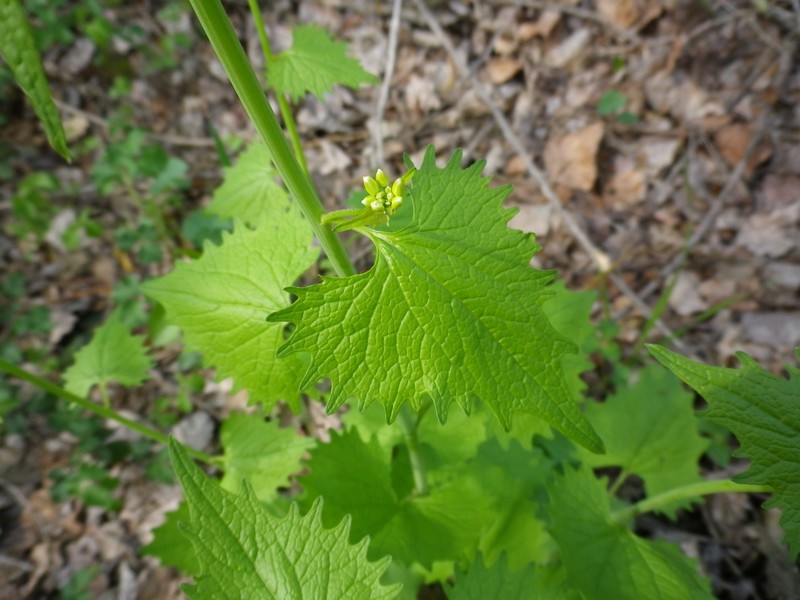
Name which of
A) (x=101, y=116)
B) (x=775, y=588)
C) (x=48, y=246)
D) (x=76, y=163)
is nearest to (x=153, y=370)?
(x=48, y=246)

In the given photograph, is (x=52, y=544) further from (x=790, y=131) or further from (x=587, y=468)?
(x=790, y=131)

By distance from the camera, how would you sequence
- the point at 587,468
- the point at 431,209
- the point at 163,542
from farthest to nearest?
the point at 163,542 < the point at 587,468 < the point at 431,209

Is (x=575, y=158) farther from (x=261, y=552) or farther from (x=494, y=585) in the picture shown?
(x=261, y=552)

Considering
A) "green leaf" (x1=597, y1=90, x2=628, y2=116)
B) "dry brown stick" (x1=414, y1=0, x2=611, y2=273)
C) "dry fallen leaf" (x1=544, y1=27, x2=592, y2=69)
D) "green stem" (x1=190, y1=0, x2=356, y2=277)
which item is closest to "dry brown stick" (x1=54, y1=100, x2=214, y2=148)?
"dry brown stick" (x1=414, y1=0, x2=611, y2=273)

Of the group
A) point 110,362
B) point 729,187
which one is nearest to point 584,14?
point 729,187

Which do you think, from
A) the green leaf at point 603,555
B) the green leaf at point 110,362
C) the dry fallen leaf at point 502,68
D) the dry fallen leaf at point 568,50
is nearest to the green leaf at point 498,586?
the green leaf at point 603,555

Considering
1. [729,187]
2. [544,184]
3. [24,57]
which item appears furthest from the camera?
[544,184]
